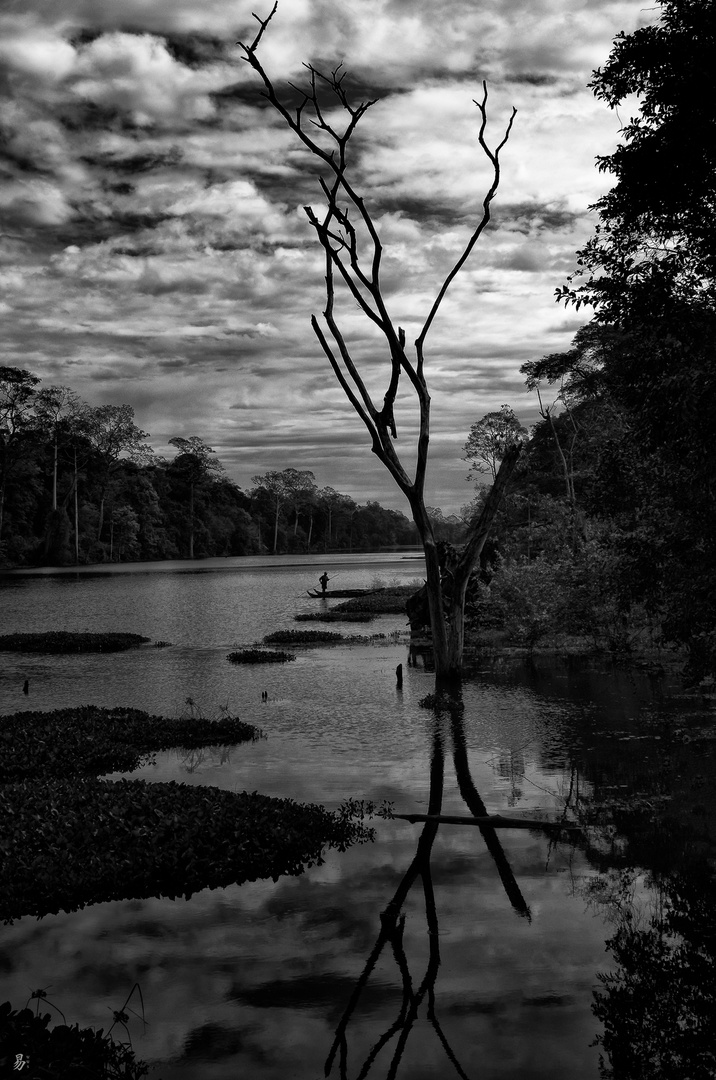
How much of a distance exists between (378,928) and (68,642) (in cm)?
3380

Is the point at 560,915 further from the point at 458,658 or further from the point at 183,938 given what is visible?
the point at 458,658

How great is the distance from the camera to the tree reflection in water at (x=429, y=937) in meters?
7.83

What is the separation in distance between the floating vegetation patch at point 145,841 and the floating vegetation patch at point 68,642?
26.8 metres

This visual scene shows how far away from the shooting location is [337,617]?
179ft

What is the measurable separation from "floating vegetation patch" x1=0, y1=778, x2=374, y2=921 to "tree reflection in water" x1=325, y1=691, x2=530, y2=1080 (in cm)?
157

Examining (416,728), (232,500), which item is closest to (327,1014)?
(416,728)

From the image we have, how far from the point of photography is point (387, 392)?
2673 centimetres

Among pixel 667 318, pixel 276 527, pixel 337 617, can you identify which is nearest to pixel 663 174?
pixel 667 318

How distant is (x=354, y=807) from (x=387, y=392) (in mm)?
14899

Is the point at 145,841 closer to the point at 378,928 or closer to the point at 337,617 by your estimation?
the point at 378,928

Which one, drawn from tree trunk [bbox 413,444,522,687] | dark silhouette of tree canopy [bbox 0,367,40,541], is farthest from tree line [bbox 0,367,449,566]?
tree trunk [bbox 413,444,522,687]

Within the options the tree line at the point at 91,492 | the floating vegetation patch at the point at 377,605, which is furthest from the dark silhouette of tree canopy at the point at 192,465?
the floating vegetation patch at the point at 377,605

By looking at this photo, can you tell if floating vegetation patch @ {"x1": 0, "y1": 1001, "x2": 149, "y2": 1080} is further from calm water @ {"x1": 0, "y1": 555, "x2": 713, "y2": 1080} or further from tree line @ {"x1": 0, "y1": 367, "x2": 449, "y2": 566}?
tree line @ {"x1": 0, "y1": 367, "x2": 449, "y2": 566}

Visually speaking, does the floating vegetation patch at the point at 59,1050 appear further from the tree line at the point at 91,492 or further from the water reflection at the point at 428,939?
the tree line at the point at 91,492
